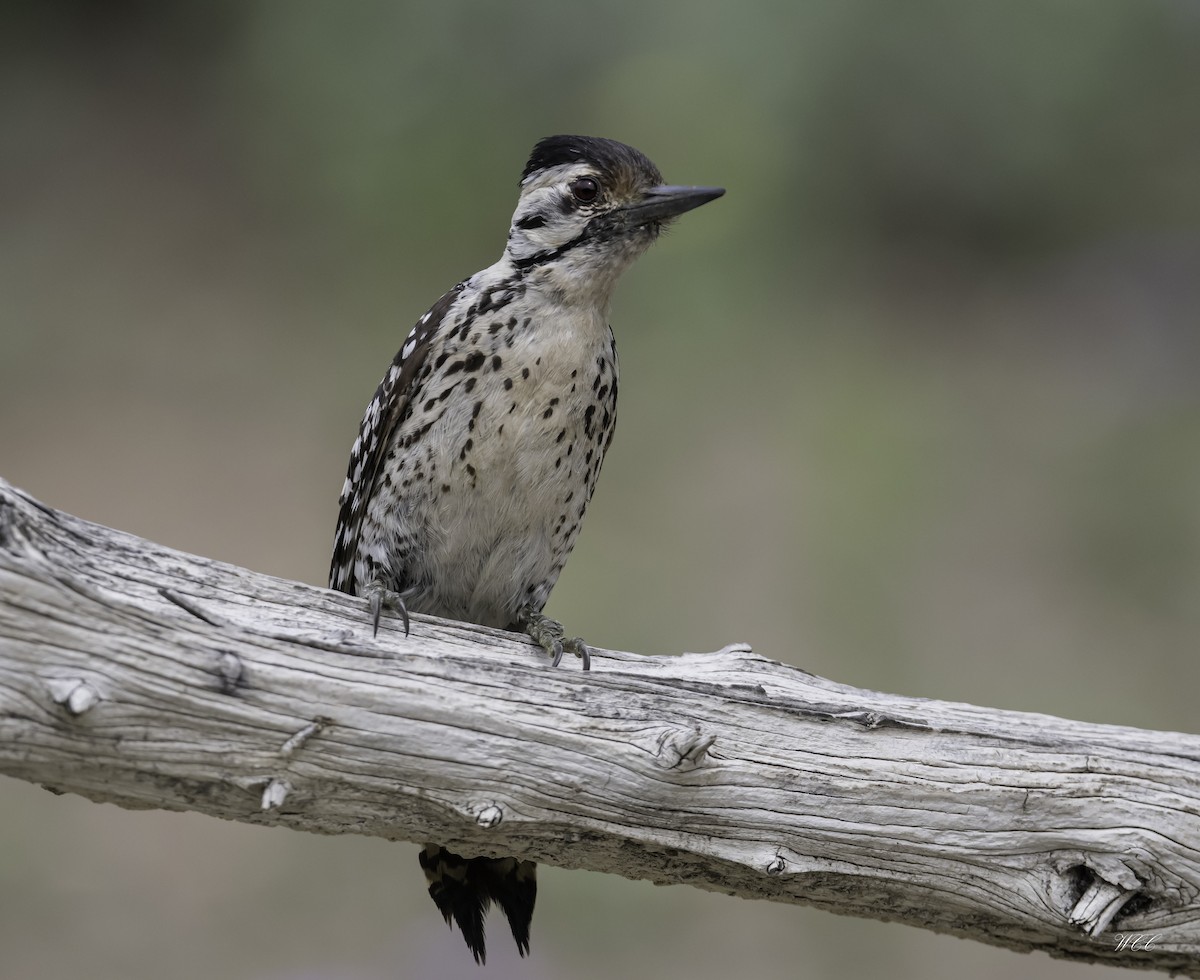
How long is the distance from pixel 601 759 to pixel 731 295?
18.2 ft

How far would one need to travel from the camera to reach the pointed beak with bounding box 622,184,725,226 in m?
3.58

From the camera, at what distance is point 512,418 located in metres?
3.54

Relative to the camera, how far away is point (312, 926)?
547 cm

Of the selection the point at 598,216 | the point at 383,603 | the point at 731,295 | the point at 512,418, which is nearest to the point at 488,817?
the point at 383,603

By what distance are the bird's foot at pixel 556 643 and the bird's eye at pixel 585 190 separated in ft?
3.66

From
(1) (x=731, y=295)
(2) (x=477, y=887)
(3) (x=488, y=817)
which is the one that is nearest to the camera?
(3) (x=488, y=817)

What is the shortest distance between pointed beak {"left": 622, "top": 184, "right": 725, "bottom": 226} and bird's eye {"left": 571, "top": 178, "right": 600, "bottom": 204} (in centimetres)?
9

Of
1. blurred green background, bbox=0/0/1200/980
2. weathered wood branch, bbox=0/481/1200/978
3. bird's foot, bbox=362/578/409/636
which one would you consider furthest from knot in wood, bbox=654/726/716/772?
blurred green background, bbox=0/0/1200/980

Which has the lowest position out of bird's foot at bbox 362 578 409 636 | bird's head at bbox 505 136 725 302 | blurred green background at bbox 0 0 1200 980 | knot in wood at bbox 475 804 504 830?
knot in wood at bbox 475 804 504 830

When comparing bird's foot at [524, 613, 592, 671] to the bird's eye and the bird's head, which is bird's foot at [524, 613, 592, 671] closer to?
the bird's head

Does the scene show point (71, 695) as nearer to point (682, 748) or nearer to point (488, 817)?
point (488, 817)

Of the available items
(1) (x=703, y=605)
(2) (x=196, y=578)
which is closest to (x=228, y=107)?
(1) (x=703, y=605)

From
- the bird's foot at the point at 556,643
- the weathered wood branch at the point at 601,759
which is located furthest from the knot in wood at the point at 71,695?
the bird's foot at the point at 556,643

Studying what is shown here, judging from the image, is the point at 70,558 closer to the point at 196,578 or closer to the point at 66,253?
the point at 196,578
